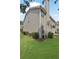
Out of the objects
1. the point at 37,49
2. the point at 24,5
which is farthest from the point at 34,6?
the point at 37,49

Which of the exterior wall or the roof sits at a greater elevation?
the roof

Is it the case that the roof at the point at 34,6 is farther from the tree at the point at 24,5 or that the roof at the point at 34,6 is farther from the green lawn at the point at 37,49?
the green lawn at the point at 37,49

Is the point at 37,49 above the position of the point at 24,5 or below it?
below

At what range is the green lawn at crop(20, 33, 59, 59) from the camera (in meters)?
1.43

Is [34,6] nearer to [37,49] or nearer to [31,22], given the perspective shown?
[31,22]

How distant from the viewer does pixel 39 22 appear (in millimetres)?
1447

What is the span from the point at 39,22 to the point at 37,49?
229mm

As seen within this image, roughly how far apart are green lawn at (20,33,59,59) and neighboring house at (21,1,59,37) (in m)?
0.08

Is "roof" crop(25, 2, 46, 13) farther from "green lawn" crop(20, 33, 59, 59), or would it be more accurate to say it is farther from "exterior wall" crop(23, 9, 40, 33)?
"green lawn" crop(20, 33, 59, 59)

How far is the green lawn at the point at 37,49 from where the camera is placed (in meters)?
1.43

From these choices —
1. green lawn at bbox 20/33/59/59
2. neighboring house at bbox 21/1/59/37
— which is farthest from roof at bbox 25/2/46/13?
green lawn at bbox 20/33/59/59

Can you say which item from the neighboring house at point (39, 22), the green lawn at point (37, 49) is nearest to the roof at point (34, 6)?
the neighboring house at point (39, 22)
